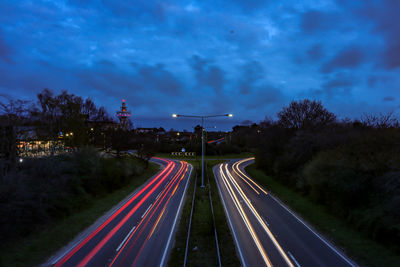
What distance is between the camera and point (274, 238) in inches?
529

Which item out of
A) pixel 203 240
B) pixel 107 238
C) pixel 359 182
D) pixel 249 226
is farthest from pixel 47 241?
pixel 359 182

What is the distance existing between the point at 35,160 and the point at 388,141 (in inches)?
1142

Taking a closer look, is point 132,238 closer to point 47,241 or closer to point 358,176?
point 47,241

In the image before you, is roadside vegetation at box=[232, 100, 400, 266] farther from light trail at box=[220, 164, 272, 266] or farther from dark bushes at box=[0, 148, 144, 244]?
dark bushes at box=[0, 148, 144, 244]

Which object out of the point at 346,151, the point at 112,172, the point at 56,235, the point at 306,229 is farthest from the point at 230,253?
the point at 112,172

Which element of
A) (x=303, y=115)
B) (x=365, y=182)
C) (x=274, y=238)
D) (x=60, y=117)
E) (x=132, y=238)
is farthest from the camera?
(x=303, y=115)

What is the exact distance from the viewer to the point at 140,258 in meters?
11.0

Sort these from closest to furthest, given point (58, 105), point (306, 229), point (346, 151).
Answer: point (306, 229), point (346, 151), point (58, 105)

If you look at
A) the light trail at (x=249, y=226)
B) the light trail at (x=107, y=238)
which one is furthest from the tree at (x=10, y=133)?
the light trail at (x=249, y=226)

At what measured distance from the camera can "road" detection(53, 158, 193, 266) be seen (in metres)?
10.8

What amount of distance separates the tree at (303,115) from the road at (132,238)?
2715 centimetres

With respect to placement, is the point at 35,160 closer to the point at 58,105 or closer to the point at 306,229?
the point at 58,105

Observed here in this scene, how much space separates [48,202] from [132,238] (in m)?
7.10

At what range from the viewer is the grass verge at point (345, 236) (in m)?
10.7
